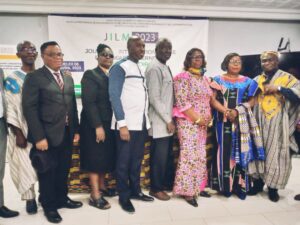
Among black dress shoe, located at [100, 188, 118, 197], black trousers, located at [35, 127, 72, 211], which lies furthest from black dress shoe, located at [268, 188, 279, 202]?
black trousers, located at [35, 127, 72, 211]

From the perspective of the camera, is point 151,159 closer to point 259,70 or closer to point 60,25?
point 259,70

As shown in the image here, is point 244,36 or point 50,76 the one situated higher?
point 244,36

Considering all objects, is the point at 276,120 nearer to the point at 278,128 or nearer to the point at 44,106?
the point at 278,128

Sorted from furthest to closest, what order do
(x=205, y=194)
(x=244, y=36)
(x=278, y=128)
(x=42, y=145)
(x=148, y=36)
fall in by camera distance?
(x=244, y=36) < (x=148, y=36) < (x=205, y=194) < (x=278, y=128) < (x=42, y=145)

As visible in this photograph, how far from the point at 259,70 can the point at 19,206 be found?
383 cm

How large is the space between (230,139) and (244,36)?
324 centimetres

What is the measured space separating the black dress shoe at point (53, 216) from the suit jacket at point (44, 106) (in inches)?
22.8

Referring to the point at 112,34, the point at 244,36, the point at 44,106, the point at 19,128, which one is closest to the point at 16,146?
the point at 19,128

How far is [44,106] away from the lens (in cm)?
199

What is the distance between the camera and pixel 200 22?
4621 mm

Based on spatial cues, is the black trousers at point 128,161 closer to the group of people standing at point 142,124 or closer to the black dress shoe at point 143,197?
the group of people standing at point 142,124

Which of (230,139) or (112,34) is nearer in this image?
(230,139)

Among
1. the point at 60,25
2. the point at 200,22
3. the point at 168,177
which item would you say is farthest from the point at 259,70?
the point at 60,25

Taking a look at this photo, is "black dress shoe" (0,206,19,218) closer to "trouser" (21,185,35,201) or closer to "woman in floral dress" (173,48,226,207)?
"trouser" (21,185,35,201)
